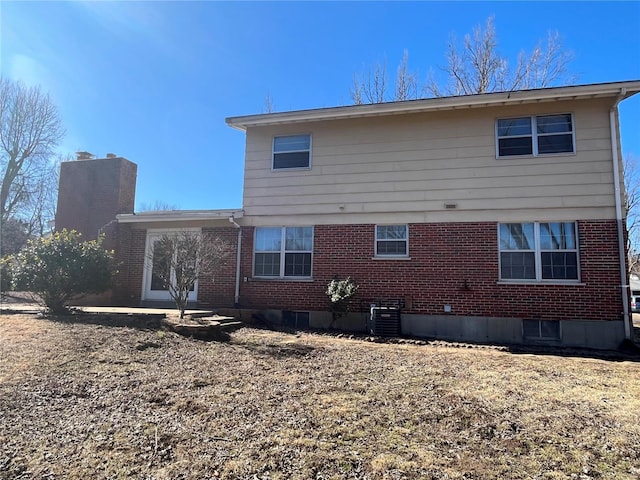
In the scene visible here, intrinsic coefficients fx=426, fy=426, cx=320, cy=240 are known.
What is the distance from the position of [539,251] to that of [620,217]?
71.3 inches

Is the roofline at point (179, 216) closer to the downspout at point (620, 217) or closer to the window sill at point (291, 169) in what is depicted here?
the window sill at point (291, 169)

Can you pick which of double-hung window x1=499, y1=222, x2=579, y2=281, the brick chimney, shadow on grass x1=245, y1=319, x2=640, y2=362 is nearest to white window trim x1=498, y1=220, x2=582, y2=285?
double-hung window x1=499, y1=222, x2=579, y2=281

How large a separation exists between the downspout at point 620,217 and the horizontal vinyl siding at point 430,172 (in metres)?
0.11

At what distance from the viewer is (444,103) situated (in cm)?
1048

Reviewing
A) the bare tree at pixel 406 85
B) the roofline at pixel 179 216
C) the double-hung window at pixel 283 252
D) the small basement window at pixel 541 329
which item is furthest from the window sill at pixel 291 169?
the bare tree at pixel 406 85

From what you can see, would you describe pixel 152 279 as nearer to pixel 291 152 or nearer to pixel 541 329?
pixel 291 152

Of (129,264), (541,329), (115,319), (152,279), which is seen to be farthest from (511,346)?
(129,264)

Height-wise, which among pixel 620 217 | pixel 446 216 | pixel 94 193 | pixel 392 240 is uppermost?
pixel 94 193

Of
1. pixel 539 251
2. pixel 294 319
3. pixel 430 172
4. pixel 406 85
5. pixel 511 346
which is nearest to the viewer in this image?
pixel 511 346

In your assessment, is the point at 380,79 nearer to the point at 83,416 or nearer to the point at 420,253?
the point at 420,253

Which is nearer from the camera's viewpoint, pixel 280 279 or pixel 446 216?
pixel 446 216

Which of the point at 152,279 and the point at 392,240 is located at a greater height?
the point at 392,240

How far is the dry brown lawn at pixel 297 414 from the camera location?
3.22 m

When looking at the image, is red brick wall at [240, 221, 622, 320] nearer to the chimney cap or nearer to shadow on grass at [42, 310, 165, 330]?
shadow on grass at [42, 310, 165, 330]
